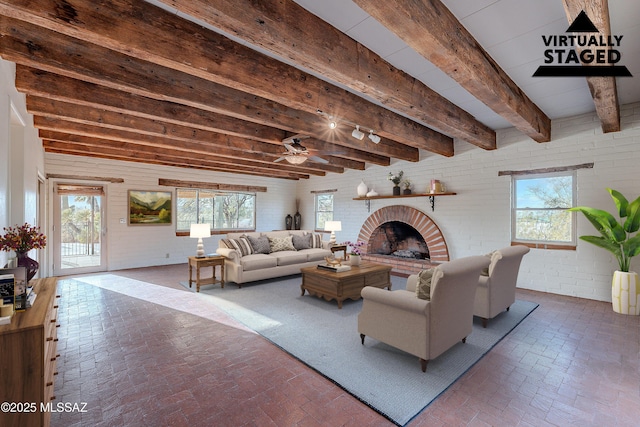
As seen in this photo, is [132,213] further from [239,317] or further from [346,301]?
[346,301]

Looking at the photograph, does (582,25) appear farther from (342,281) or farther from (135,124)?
(135,124)

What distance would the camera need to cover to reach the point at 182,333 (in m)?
3.10

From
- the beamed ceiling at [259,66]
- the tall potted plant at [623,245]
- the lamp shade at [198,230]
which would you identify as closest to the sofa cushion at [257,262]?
the lamp shade at [198,230]

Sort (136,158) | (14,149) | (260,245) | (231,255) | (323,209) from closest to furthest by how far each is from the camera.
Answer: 1. (14,149)
2. (231,255)
3. (260,245)
4. (136,158)
5. (323,209)

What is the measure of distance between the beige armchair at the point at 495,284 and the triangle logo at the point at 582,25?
2097 millimetres

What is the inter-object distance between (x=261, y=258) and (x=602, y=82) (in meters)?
4.89

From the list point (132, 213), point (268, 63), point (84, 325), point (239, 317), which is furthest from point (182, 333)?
point (132, 213)

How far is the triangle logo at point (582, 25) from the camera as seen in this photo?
180 cm

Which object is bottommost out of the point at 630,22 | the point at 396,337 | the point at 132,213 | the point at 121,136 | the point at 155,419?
the point at 155,419

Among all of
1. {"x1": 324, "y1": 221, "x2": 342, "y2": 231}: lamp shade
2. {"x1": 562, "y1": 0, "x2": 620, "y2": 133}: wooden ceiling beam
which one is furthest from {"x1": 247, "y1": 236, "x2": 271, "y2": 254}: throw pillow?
{"x1": 562, "y1": 0, "x2": 620, "y2": 133}: wooden ceiling beam

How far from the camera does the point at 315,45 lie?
2.07 m

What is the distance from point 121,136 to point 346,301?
411cm

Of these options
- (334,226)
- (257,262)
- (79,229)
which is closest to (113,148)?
(79,229)

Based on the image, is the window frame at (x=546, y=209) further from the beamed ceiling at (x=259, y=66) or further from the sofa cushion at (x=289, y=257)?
the sofa cushion at (x=289, y=257)
